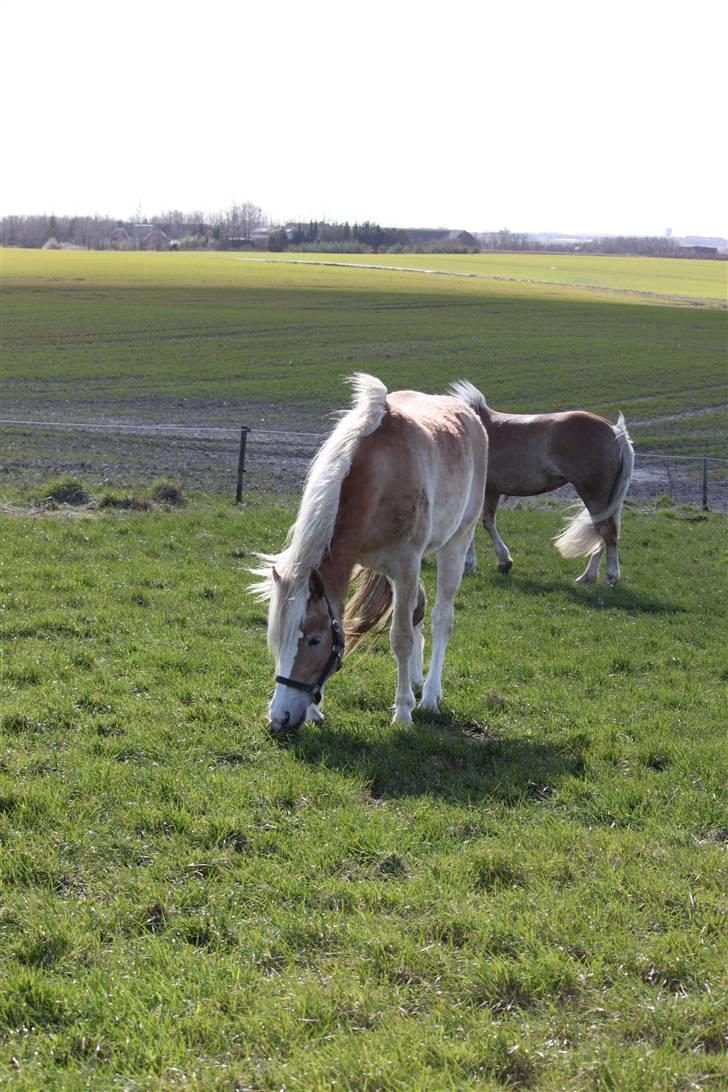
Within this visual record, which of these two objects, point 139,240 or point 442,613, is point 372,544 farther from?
point 139,240

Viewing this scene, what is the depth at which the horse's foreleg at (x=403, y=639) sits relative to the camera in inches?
295

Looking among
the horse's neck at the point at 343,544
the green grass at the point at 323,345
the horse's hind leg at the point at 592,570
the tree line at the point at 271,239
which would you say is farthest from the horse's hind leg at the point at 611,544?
the tree line at the point at 271,239

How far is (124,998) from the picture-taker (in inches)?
155

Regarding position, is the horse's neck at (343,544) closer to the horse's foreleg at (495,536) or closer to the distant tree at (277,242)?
the horse's foreleg at (495,536)

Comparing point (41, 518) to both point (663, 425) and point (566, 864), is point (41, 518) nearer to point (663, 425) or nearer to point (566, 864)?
point (566, 864)

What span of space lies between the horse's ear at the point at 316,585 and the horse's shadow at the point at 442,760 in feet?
3.12

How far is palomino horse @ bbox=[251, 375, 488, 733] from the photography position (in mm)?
6680

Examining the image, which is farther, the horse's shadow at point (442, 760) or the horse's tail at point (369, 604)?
the horse's tail at point (369, 604)

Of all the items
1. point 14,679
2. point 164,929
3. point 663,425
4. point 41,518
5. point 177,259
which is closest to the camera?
point 164,929

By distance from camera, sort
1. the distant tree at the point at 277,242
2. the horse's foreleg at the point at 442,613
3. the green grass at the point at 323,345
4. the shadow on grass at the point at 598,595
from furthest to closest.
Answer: the distant tree at the point at 277,242
the green grass at the point at 323,345
the shadow on grass at the point at 598,595
the horse's foreleg at the point at 442,613

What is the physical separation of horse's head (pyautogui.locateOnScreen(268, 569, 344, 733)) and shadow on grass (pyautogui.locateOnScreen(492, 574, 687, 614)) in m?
5.80

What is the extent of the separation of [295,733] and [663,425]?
27016mm

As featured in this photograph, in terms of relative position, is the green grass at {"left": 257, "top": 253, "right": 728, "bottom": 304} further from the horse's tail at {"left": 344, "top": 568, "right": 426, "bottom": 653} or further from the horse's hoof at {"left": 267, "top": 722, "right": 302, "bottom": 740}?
the horse's hoof at {"left": 267, "top": 722, "right": 302, "bottom": 740}

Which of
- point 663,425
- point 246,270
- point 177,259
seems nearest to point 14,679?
point 663,425
